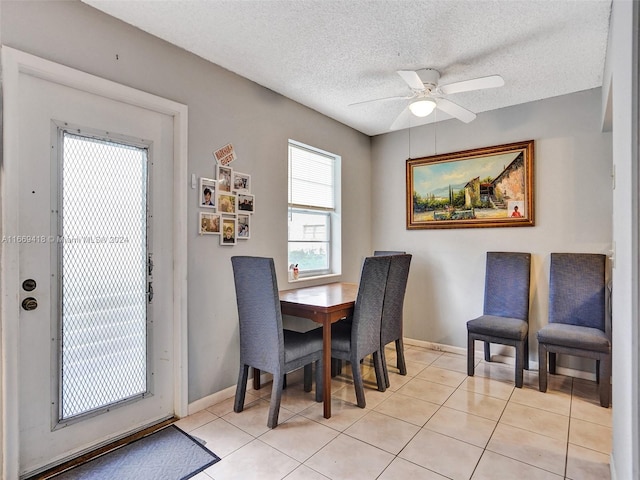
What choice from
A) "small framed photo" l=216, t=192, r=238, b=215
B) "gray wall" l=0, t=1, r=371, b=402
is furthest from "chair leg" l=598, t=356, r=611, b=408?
"small framed photo" l=216, t=192, r=238, b=215

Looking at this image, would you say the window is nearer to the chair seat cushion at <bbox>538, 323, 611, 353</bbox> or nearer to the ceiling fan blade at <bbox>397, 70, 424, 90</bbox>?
the ceiling fan blade at <bbox>397, 70, 424, 90</bbox>

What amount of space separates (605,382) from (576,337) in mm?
336

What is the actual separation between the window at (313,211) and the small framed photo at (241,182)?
619mm

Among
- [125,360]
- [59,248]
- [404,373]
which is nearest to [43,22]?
[59,248]

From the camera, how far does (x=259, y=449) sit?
2.04 meters

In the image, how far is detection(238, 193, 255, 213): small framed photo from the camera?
2836 mm

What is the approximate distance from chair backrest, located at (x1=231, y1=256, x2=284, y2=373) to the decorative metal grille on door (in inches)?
24.8

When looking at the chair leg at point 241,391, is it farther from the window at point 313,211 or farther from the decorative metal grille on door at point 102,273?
the window at point 313,211

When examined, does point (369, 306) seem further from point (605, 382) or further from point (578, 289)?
point (578, 289)

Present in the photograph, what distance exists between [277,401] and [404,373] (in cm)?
140

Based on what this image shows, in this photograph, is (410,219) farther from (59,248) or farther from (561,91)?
(59,248)

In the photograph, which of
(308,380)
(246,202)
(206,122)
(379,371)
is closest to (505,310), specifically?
(379,371)

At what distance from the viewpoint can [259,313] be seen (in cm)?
234

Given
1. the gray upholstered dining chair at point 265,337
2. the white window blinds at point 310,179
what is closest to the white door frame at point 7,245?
the gray upholstered dining chair at point 265,337
